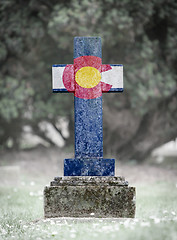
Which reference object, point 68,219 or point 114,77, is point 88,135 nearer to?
point 114,77

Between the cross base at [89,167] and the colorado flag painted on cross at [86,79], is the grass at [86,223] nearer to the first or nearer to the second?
the cross base at [89,167]

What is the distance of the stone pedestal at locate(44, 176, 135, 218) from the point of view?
4.50m

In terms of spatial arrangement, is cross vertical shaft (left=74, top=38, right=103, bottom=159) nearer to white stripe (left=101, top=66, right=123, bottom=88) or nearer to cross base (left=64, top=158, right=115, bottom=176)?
cross base (left=64, top=158, right=115, bottom=176)

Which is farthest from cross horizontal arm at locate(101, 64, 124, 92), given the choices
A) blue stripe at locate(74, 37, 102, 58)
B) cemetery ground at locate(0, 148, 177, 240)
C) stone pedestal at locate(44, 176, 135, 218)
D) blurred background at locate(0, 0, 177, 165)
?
blurred background at locate(0, 0, 177, 165)

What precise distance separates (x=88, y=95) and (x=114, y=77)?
1.58 ft

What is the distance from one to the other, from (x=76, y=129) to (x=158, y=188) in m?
Result: 4.21

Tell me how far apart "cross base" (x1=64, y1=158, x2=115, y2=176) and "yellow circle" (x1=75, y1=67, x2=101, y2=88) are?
1.08 meters

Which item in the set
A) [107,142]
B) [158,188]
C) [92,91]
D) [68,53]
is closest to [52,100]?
[68,53]

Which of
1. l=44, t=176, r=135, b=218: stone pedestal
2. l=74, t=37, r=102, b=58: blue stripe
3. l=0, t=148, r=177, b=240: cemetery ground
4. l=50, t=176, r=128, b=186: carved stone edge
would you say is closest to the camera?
l=0, t=148, r=177, b=240: cemetery ground

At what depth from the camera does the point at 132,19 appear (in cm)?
977

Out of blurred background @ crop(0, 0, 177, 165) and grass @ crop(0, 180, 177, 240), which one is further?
blurred background @ crop(0, 0, 177, 165)

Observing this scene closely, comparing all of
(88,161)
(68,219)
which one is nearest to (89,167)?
(88,161)

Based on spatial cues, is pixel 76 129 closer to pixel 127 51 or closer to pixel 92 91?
pixel 92 91

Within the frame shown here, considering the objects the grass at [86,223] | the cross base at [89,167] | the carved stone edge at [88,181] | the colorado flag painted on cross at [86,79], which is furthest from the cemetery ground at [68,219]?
the colorado flag painted on cross at [86,79]
